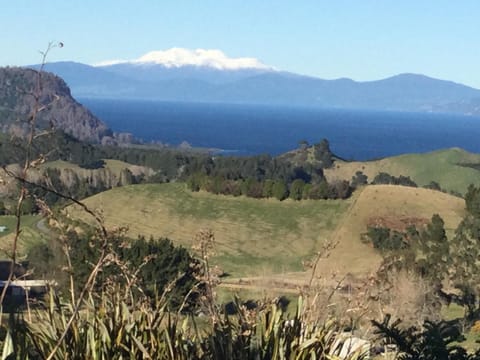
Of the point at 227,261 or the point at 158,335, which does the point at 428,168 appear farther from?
the point at 158,335

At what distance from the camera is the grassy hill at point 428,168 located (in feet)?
306

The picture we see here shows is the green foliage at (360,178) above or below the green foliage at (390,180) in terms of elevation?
below

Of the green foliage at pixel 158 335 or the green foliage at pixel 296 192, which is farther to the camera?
the green foliage at pixel 296 192

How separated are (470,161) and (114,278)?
102 metres

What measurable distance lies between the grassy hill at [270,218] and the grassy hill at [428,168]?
3665 centimetres

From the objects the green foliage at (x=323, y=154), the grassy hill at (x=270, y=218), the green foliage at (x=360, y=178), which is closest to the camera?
the grassy hill at (x=270, y=218)

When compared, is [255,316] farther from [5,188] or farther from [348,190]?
[348,190]

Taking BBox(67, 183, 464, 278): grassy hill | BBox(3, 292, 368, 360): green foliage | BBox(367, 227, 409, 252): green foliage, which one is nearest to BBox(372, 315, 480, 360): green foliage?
BBox(3, 292, 368, 360): green foliage

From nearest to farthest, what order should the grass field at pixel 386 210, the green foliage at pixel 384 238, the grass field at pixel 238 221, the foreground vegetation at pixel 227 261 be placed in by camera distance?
the foreground vegetation at pixel 227 261, the green foliage at pixel 384 238, the grass field at pixel 386 210, the grass field at pixel 238 221

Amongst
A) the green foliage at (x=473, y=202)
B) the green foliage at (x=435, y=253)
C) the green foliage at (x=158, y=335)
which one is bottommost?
the green foliage at (x=435, y=253)

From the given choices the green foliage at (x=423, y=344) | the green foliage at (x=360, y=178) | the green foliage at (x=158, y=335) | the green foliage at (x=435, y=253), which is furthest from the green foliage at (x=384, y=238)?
the green foliage at (x=360, y=178)

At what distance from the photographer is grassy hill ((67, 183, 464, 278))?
1837 inches

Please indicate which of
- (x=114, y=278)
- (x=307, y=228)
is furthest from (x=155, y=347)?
(x=307, y=228)

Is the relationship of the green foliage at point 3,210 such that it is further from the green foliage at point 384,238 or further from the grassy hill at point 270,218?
the green foliage at point 384,238
